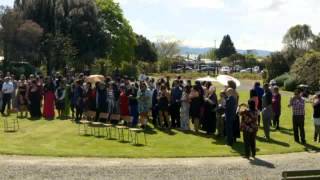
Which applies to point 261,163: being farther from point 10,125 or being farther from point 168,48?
point 168,48

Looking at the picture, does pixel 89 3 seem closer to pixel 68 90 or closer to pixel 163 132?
pixel 68 90

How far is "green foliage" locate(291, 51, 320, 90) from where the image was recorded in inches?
2060

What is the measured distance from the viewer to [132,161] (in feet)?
55.8

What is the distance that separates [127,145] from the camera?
64.8 ft

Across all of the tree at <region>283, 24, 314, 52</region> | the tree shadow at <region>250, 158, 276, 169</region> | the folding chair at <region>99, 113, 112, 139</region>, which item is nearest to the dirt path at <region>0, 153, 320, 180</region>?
the tree shadow at <region>250, 158, 276, 169</region>

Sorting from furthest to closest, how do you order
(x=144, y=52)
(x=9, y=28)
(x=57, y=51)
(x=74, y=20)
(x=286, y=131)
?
(x=144, y=52) < (x=74, y=20) < (x=57, y=51) < (x=9, y=28) < (x=286, y=131)

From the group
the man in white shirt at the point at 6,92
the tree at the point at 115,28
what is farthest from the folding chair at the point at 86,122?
the tree at the point at 115,28

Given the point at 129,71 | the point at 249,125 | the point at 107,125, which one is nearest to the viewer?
the point at 249,125

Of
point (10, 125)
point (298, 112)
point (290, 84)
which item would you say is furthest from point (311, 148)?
point (290, 84)

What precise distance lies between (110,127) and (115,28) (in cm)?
5555

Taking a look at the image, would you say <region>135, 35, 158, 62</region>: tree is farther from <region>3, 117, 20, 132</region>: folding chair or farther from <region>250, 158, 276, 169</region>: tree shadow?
<region>250, 158, 276, 169</region>: tree shadow

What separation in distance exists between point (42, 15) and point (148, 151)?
159 ft

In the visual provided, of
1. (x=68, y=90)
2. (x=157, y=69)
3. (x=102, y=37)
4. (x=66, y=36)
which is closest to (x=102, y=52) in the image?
(x=102, y=37)

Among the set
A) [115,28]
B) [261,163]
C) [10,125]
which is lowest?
[261,163]
